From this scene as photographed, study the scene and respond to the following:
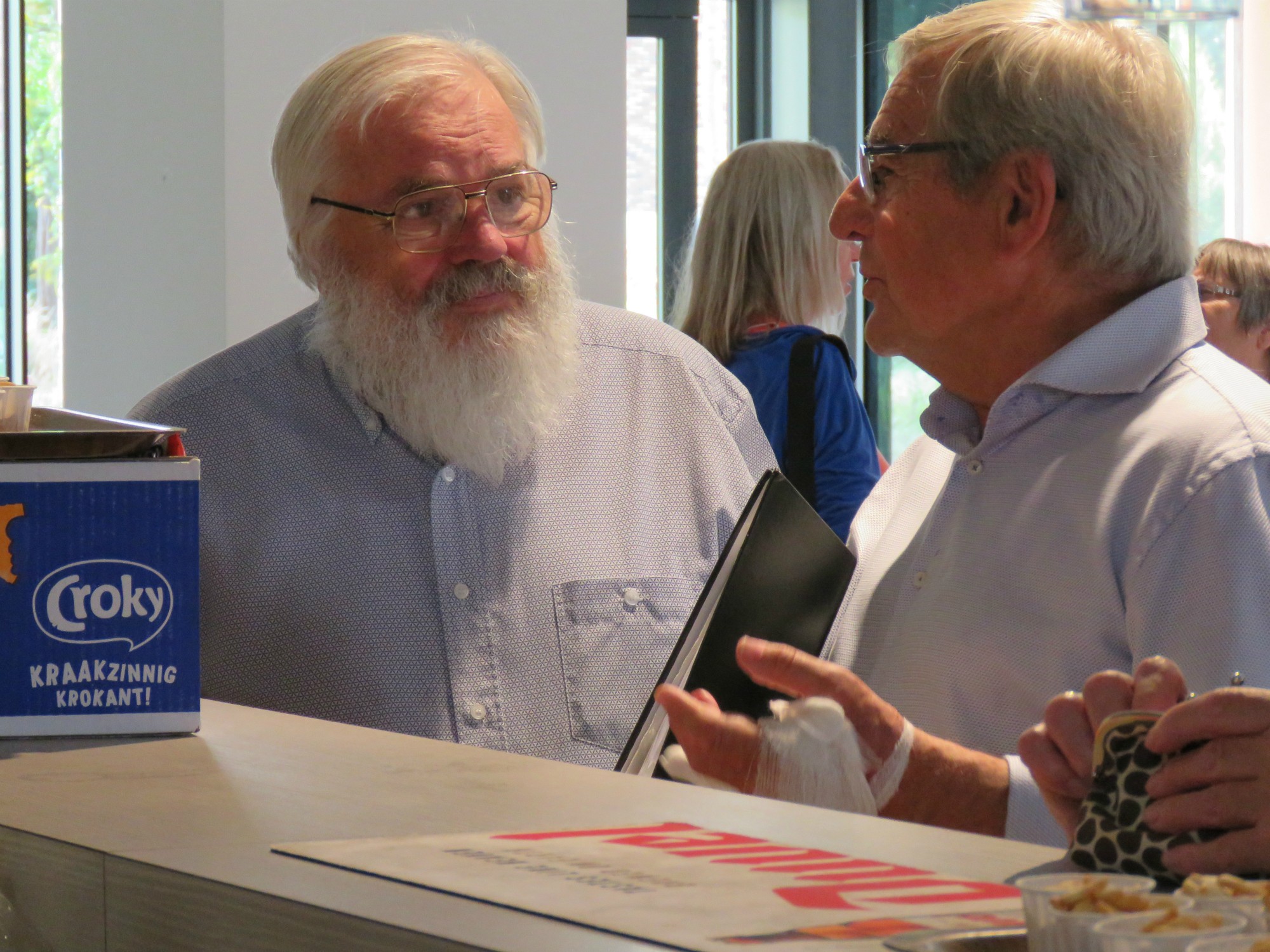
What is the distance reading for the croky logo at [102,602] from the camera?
3.74ft

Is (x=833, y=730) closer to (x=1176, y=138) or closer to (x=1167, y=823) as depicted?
(x=1167, y=823)

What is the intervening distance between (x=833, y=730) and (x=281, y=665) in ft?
3.23

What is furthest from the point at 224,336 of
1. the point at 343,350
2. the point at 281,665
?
the point at 281,665

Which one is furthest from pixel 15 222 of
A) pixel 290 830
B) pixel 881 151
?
pixel 290 830

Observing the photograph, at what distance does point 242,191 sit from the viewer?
421 centimetres

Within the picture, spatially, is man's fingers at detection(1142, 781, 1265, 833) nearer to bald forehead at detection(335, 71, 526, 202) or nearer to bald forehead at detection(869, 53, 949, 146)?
bald forehead at detection(869, 53, 949, 146)

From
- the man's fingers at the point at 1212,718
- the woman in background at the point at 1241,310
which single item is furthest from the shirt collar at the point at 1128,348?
the woman in background at the point at 1241,310

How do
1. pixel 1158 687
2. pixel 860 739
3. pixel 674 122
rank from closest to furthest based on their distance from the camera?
pixel 1158 687
pixel 860 739
pixel 674 122

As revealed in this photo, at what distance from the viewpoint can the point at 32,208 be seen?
570 cm

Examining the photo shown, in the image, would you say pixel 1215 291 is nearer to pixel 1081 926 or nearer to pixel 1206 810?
pixel 1206 810

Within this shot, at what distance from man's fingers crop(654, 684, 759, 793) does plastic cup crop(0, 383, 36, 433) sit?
616mm

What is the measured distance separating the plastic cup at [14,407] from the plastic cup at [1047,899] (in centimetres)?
96

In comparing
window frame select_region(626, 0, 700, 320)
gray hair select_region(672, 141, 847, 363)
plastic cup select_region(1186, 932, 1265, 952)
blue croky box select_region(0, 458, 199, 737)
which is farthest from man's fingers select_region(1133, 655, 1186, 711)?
window frame select_region(626, 0, 700, 320)

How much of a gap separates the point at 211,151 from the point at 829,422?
1.96 meters
